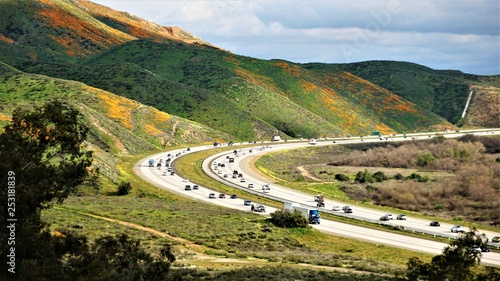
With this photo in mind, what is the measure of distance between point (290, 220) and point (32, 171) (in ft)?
129

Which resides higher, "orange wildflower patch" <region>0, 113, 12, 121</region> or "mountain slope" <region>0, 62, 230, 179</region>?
"mountain slope" <region>0, 62, 230, 179</region>

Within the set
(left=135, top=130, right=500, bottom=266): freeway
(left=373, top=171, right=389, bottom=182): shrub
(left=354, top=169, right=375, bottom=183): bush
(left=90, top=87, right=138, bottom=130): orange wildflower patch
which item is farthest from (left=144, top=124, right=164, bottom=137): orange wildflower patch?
(left=373, top=171, right=389, bottom=182): shrub

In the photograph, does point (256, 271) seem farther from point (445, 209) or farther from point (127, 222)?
point (445, 209)

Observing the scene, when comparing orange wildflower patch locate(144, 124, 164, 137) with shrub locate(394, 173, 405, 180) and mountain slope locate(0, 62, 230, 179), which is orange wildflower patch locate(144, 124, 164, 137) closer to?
mountain slope locate(0, 62, 230, 179)

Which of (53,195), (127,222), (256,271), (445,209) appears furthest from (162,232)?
(445,209)

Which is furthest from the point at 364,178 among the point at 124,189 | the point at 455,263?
the point at 455,263

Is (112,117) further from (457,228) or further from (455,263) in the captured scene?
(455,263)

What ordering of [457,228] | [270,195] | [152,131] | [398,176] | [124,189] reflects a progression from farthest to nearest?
1. [152,131]
2. [398,176]
3. [270,195]
4. [124,189]
5. [457,228]

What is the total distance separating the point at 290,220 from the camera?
6456cm

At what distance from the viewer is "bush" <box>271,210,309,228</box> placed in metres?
64.2

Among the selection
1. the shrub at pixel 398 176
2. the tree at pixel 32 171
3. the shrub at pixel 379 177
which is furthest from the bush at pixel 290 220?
the shrub at pixel 398 176

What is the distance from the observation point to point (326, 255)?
51.8 metres

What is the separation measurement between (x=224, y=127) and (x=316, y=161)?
39.1 meters

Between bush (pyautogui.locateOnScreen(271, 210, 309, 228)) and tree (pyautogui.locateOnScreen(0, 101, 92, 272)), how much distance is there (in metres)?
34.7
